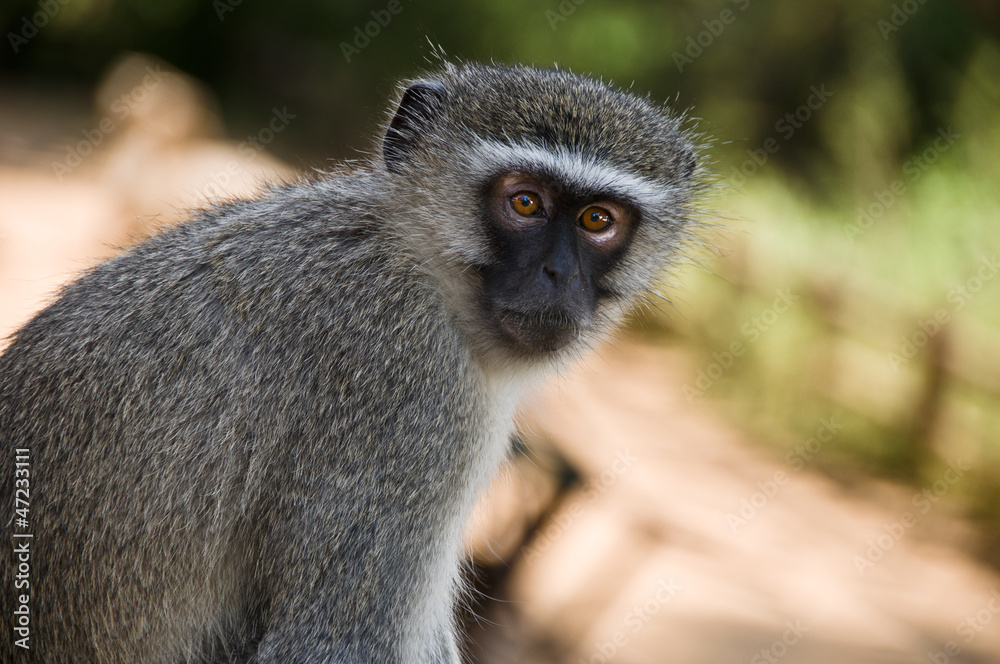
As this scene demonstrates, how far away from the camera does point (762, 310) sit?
11.7 meters

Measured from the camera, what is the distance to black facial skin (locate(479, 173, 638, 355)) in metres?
3.46

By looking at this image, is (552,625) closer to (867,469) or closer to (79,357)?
(79,357)

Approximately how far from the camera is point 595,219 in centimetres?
370
